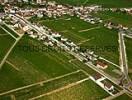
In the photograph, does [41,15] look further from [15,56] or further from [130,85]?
[130,85]

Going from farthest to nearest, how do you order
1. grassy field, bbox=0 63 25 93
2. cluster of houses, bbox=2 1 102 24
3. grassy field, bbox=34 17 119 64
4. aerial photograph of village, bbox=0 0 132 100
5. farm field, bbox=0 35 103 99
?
cluster of houses, bbox=2 1 102 24, grassy field, bbox=34 17 119 64, farm field, bbox=0 35 103 99, aerial photograph of village, bbox=0 0 132 100, grassy field, bbox=0 63 25 93

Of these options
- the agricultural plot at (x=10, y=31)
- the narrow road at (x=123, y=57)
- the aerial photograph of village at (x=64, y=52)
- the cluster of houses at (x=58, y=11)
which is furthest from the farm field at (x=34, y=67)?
the cluster of houses at (x=58, y=11)

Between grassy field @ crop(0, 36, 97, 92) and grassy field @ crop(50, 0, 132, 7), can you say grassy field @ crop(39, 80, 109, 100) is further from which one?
grassy field @ crop(50, 0, 132, 7)

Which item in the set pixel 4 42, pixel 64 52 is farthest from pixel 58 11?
pixel 64 52

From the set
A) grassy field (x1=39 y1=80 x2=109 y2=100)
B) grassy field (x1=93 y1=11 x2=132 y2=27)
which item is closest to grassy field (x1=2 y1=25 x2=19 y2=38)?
grassy field (x1=39 y1=80 x2=109 y2=100)

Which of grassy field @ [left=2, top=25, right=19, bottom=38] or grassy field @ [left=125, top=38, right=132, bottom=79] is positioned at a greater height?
grassy field @ [left=2, top=25, right=19, bottom=38]

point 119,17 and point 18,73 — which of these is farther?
point 119,17

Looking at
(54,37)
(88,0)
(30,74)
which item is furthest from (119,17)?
(30,74)
